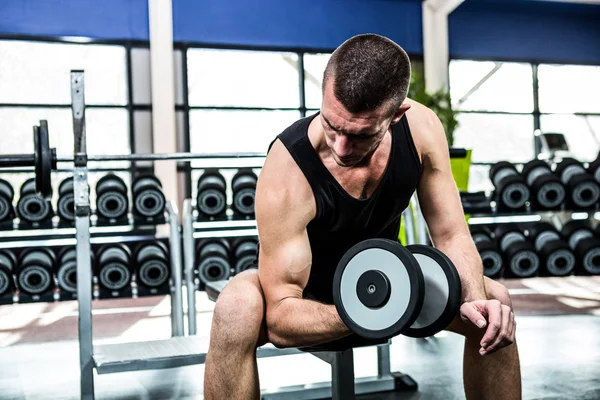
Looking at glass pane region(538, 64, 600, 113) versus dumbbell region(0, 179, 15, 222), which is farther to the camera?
glass pane region(538, 64, 600, 113)

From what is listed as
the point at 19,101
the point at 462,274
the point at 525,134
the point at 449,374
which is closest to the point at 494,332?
the point at 462,274

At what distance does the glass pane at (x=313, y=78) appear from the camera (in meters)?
7.02

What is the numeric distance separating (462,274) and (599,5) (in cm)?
739

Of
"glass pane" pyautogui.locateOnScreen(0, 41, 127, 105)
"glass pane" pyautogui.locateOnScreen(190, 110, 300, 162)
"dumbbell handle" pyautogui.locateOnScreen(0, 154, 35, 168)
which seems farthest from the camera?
"glass pane" pyautogui.locateOnScreen(190, 110, 300, 162)

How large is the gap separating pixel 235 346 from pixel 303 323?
0.16 meters

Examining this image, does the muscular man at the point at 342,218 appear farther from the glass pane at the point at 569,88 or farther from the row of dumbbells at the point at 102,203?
the glass pane at the point at 569,88

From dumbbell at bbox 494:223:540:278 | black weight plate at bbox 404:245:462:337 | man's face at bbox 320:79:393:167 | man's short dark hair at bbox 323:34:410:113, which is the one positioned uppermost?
man's short dark hair at bbox 323:34:410:113

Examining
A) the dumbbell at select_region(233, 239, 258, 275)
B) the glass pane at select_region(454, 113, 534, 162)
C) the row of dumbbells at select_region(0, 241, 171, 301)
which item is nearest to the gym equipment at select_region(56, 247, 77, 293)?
the row of dumbbells at select_region(0, 241, 171, 301)

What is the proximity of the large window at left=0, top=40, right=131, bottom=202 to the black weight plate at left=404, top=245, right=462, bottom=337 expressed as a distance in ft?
18.0

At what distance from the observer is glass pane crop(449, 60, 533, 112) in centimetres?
761

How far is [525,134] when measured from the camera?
7773 millimetres

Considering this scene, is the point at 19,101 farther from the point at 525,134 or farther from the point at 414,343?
the point at 525,134

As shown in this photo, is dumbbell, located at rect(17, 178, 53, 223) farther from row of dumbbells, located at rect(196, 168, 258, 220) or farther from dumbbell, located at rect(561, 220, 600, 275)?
dumbbell, located at rect(561, 220, 600, 275)

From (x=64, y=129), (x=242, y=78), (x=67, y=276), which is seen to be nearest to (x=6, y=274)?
(x=67, y=276)
